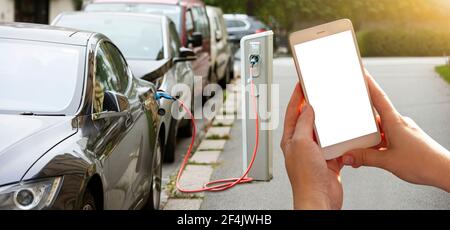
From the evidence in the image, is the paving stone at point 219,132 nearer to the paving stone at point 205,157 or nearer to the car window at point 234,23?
the paving stone at point 205,157

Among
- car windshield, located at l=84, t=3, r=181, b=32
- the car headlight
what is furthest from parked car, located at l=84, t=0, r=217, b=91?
the car headlight

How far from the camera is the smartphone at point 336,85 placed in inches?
80.2

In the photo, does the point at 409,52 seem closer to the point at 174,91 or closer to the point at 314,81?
the point at 174,91

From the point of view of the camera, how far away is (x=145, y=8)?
1188 centimetres

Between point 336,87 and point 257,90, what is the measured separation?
14.9ft

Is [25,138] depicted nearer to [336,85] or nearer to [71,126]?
[71,126]

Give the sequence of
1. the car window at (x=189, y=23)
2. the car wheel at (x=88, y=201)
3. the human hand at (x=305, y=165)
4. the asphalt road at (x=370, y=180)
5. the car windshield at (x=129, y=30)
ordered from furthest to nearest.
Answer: the car window at (x=189, y=23) < the car windshield at (x=129, y=30) < the asphalt road at (x=370, y=180) < the car wheel at (x=88, y=201) < the human hand at (x=305, y=165)

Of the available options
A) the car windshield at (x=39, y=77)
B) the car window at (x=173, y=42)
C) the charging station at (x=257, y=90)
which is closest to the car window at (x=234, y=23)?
the car window at (x=173, y=42)

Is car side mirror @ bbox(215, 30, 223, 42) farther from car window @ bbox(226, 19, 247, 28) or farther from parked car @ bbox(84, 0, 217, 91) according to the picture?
car window @ bbox(226, 19, 247, 28)

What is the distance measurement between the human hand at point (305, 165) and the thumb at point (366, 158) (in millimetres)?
212

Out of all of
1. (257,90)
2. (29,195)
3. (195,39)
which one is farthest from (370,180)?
(195,39)

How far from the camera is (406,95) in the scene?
9.71 metres

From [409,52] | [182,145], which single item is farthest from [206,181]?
[409,52]
